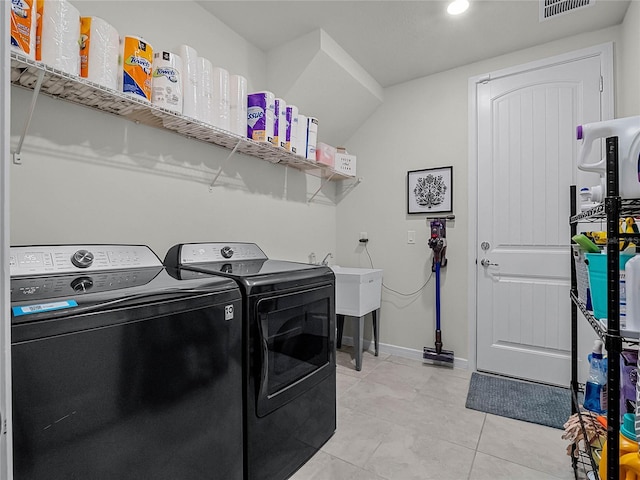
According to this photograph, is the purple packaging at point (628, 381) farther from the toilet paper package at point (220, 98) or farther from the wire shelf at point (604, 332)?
the toilet paper package at point (220, 98)

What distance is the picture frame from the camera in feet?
9.75

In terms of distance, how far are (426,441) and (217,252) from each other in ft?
5.26

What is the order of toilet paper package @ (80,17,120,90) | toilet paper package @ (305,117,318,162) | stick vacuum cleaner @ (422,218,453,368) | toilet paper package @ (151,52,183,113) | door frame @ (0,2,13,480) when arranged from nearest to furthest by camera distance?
1. door frame @ (0,2,13,480)
2. toilet paper package @ (80,17,120,90)
3. toilet paper package @ (151,52,183,113)
4. toilet paper package @ (305,117,318,162)
5. stick vacuum cleaner @ (422,218,453,368)

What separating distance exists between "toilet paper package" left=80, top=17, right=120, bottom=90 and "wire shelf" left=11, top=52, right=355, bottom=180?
50mm

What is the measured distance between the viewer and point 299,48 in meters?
2.49

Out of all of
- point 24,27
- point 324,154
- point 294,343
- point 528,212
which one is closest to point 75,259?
point 24,27

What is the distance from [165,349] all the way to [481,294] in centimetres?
258

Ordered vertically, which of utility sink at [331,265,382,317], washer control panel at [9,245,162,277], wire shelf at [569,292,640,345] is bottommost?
utility sink at [331,265,382,317]

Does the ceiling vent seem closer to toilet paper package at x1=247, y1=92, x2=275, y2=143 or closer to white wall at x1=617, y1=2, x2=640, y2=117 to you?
white wall at x1=617, y1=2, x2=640, y2=117

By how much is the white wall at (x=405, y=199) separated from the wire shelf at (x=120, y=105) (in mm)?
1223

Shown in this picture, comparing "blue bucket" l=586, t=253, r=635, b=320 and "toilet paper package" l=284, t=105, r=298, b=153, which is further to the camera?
"toilet paper package" l=284, t=105, r=298, b=153

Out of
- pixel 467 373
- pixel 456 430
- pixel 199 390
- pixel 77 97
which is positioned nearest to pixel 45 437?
pixel 199 390

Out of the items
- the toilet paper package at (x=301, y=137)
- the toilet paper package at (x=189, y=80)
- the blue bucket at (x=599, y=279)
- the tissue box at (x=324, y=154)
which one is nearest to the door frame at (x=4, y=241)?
the toilet paper package at (x=189, y=80)

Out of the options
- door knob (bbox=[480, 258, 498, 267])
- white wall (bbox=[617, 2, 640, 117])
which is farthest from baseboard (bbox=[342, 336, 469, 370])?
white wall (bbox=[617, 2, 640, 117])
